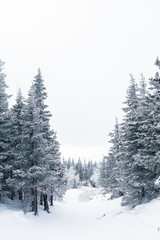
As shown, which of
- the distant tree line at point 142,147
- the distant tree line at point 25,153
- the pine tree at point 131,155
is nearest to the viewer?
the distant tree line at point 142,147

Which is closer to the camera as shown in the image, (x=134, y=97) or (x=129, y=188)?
(x=129, y=188)

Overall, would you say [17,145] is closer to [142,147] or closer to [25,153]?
[25,153]

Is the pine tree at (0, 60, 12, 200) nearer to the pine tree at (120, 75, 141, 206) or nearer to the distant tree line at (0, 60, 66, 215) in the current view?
the distant tree line at (0, 60, 66, 215)

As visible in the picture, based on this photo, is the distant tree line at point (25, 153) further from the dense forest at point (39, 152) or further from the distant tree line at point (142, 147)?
the distant tree line at point (142, 147)

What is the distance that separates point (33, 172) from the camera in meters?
18.4

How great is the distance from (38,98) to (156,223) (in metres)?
16.2

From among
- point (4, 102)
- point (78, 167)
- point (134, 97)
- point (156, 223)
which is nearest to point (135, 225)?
point (156, 223)

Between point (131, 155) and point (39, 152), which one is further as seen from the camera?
point (131, 155)

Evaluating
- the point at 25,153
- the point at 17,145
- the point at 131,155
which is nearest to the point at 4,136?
the point at 17,145

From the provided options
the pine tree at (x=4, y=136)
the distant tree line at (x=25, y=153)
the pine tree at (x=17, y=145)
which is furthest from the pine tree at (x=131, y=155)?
the pine tree at (x=4, y=136)

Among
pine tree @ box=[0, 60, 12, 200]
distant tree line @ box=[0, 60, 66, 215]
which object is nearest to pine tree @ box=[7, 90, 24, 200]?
distant tree line @ box=[0, 60, 66, 215]

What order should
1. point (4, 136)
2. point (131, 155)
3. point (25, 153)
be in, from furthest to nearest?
point (131, 155) < point (4, 136) < point (25, 153)

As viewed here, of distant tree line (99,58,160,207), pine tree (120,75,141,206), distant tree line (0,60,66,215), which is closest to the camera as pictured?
distant tree line (99,58,160,207)

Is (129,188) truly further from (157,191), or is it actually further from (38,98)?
(38,98)
